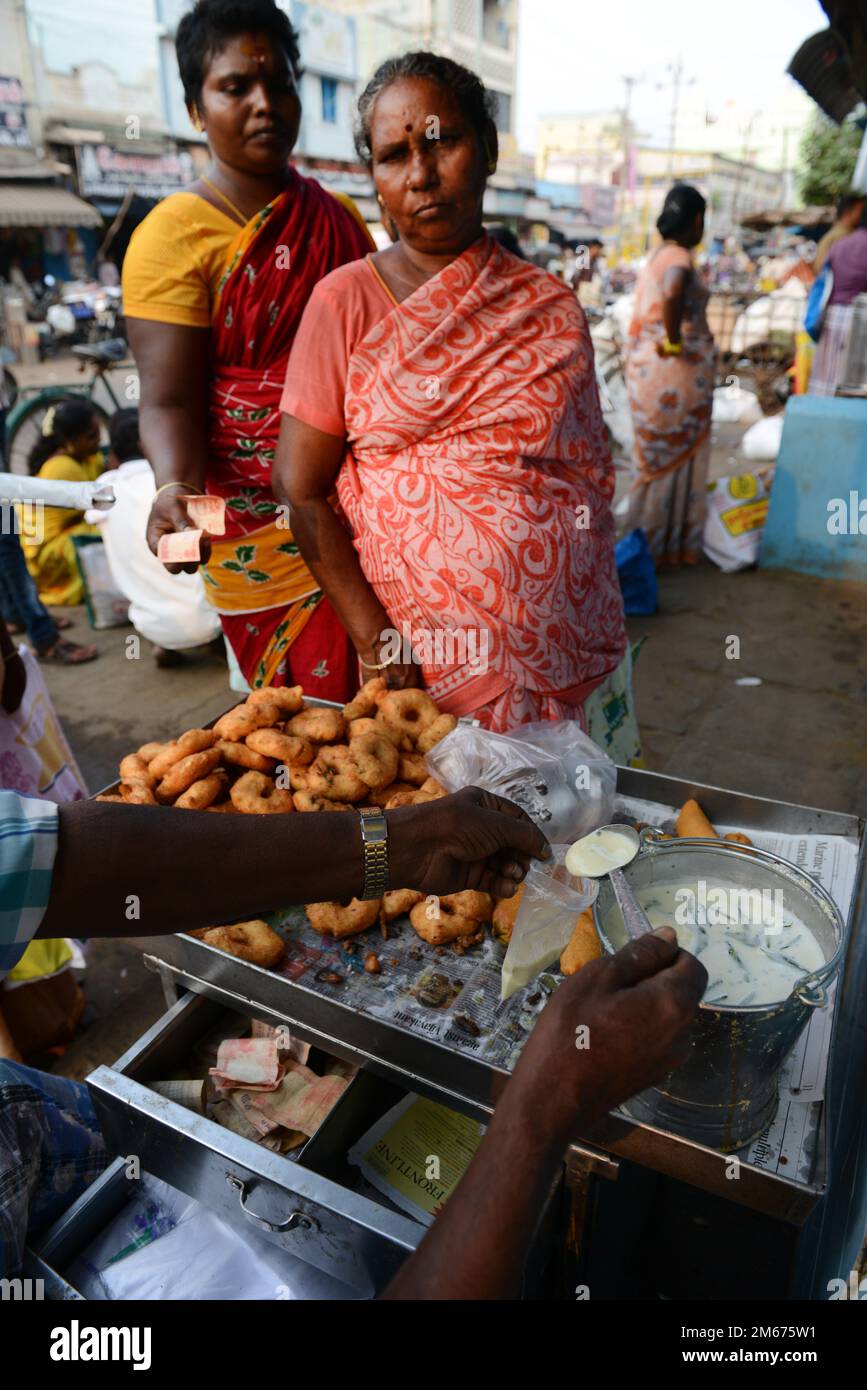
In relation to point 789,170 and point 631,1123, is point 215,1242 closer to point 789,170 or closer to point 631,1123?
point 631,1123

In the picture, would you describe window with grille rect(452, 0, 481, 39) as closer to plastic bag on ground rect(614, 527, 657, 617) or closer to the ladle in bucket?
plastic bag on ground rect(614, 527, 657, 617)

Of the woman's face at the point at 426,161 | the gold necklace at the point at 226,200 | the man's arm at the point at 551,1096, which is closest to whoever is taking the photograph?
the man's arm at the point at 551,1096

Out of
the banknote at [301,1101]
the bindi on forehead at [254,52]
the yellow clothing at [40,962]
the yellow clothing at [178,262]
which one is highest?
the bindi on forehead at [254,52]

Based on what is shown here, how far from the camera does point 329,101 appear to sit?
26.6m

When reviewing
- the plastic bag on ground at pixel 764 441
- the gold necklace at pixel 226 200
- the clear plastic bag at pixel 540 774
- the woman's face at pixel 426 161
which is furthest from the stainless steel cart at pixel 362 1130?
the plastic bag on ground at pixel 764 441

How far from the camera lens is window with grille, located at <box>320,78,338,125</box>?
26375mm

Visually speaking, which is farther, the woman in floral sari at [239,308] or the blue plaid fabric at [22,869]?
the woman in floral sari at [239,308]

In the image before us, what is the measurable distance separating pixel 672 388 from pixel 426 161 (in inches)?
173

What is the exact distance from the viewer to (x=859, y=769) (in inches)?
158

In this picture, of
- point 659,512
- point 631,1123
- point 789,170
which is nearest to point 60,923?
point 631,1123

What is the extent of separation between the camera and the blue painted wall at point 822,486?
582 centimetres

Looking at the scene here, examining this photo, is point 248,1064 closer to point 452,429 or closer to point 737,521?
point 452,429

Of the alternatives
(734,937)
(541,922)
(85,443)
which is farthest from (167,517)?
(85,443)

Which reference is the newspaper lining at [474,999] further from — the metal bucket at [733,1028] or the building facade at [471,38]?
the building facade at [471,38]
